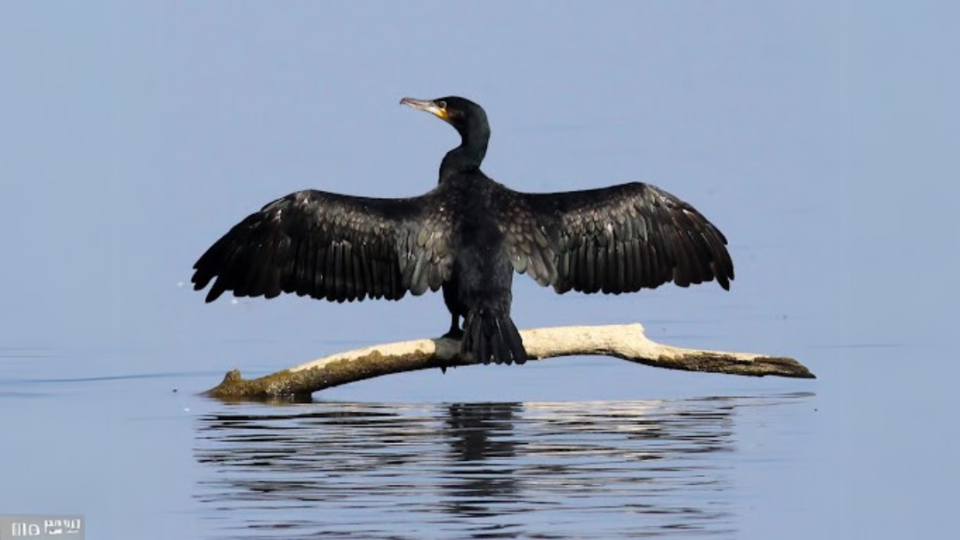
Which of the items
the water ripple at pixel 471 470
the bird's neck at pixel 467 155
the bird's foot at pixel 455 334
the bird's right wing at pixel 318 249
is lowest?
the water ripple at pixel 471 470

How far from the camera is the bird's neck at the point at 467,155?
20.0 meters

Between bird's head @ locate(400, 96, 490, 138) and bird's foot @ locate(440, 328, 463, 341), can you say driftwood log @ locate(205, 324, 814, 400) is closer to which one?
bird's foot @ locate(440, 328, 463, 341)

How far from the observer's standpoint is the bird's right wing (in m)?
19.6

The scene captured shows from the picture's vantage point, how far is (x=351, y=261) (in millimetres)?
19719

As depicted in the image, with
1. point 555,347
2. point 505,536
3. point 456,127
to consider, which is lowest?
point 505,536

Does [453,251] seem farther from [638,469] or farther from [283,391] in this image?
[638,469]

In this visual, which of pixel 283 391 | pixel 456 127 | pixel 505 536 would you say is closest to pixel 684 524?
pixel 505 536

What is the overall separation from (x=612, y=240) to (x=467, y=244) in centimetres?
161

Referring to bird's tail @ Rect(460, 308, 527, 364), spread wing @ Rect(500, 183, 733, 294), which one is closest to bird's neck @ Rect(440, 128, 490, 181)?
spread wing @ Rect(500, 183, 733, 294)

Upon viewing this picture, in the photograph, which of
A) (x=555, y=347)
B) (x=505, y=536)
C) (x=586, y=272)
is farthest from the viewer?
(x=586, y=272)

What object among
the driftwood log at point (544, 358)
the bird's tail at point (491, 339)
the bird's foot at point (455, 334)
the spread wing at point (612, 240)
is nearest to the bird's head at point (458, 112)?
the spread wing at point (612, 240)

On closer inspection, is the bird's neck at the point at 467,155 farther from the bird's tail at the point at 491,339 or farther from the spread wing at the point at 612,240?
the bird's tail at the point at 491,339

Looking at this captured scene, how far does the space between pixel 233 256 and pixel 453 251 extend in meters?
1.98

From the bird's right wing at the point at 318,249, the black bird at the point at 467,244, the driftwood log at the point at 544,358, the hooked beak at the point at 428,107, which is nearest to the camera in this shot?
the driftwood log at the point at 544,358
